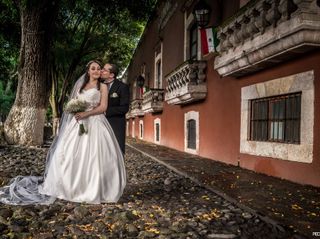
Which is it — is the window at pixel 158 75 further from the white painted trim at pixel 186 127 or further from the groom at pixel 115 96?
the groom at pixel 115 96

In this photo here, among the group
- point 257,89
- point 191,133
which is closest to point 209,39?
point 257,89

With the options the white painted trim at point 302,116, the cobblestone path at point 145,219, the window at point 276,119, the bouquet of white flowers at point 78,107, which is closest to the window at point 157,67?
the white painted trim at point 302,116

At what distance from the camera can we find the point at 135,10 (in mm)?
12688

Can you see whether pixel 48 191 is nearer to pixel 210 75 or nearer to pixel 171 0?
pixel 210 75

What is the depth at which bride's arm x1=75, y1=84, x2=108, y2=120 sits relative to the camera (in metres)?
4.73

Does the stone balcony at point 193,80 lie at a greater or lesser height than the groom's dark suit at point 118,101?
greater

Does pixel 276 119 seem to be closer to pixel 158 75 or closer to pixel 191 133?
pixel 191 133

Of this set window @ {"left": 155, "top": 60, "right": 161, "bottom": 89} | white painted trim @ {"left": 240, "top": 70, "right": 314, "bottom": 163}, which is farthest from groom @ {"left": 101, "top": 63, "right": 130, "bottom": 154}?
window @ {"left": 155, "top": 60, "right": 161, "bottom": 89}

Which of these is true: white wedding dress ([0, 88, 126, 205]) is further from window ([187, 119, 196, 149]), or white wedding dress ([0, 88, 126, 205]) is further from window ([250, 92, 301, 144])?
window ([187, 119, 196, 149])

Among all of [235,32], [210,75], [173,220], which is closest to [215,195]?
[173,220]

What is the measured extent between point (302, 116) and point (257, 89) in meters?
1.67

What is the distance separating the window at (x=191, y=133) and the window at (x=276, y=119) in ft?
13.8

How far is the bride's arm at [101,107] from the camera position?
4.73 meters

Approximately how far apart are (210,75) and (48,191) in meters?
6.38
